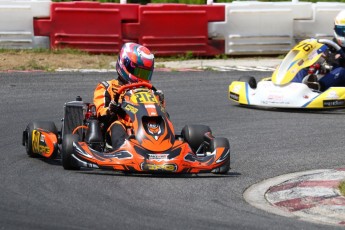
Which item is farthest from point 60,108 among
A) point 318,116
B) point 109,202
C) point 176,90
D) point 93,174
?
point 109,202

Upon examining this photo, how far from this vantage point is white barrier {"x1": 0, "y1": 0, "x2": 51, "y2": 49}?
15.3 m

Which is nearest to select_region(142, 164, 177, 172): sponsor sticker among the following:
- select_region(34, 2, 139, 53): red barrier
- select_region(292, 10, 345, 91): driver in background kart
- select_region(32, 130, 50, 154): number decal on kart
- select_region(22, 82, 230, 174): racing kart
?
select_region(22, 82, 230, 174): racing kart

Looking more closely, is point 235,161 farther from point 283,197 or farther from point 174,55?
point 174,55

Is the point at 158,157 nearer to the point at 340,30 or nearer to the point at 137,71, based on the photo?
the point at 137,71

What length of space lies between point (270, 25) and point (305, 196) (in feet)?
30.5

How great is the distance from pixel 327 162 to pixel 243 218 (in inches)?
99.8

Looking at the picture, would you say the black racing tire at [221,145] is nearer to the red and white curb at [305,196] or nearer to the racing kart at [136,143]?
the racing kart at [136,143]

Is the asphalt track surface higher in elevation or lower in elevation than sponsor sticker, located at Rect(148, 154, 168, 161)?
lower

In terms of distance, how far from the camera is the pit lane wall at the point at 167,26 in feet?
50.4

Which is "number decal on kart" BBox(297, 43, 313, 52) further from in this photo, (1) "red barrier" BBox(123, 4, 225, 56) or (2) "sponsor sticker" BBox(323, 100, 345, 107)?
(1) "red barrier" BBox(123, 4, 225, 56)

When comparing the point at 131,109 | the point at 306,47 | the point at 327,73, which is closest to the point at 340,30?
the point at 327,73

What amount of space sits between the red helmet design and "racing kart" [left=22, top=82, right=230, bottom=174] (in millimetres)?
196

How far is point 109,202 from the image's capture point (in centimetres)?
709

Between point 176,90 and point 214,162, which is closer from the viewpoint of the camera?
point 214,162
